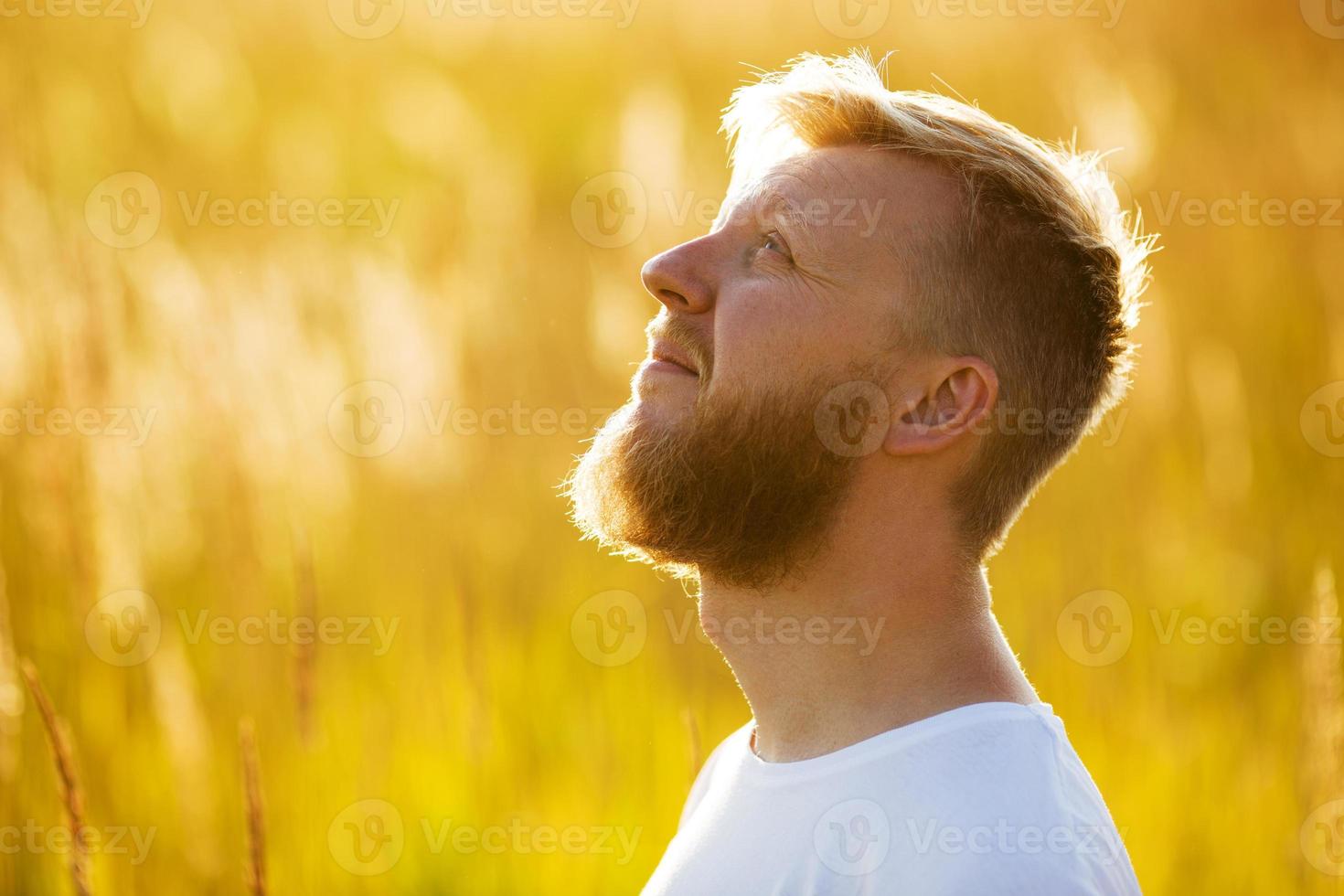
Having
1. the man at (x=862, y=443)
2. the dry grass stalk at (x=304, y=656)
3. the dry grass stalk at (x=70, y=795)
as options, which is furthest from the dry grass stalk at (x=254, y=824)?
the man at (x=862, y=443)

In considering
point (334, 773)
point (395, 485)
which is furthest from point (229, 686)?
point (395, 485)

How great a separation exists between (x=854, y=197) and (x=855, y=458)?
1.55ft

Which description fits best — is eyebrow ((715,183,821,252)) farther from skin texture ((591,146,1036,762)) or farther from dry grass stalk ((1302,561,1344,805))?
dry grass stalk ((1302,561,1344,805))

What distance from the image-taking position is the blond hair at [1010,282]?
1.83 metres

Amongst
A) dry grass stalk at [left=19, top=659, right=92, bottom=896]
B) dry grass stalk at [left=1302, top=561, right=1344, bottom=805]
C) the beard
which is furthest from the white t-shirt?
dry grass stalk at [left=1302, top=561, right=1344, bottom=805]

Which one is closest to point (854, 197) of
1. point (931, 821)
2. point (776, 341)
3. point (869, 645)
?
point (776, 341)

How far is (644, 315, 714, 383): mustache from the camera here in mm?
1928

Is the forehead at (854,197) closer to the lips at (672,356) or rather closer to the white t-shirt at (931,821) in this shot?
the lips at (672,356)

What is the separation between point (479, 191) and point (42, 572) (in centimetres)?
171

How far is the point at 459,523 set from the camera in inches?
138

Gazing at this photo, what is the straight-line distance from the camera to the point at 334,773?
2.78 m

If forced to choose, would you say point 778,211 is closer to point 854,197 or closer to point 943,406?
point 854,197

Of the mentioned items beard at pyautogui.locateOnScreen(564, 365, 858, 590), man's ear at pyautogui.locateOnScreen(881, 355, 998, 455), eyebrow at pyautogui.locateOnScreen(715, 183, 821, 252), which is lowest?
beard at pyautogui.locateOnScreen(564, 365, 858, 590)

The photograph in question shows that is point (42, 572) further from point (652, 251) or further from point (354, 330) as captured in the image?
point (652, 251)
